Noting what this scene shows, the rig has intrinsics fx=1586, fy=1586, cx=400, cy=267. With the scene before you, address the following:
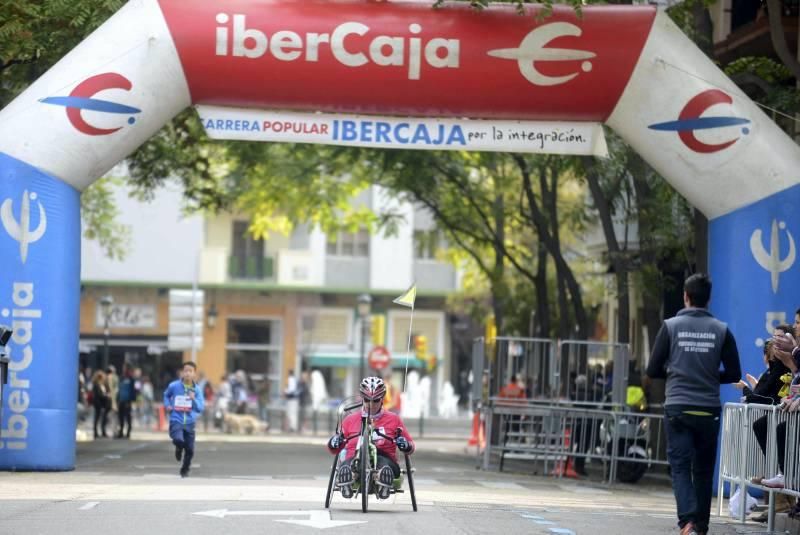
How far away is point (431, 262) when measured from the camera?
58.0 m

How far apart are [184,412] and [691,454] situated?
9.77 metres

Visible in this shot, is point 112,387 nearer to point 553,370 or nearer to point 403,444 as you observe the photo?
point 553,370

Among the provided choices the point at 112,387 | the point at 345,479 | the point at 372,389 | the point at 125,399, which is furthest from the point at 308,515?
the point at 112,387

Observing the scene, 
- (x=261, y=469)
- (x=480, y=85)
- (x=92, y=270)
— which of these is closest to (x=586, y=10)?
(x=480, y=85)

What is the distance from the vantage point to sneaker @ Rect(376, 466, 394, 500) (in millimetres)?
13953

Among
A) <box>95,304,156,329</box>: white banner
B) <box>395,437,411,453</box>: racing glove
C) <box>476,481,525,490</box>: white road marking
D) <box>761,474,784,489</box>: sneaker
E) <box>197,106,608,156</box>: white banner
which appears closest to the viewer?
<box>761,474,784,489</box>: sneaker

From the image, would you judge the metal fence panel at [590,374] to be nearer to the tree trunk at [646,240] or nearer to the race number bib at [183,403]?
the tree trunk at [646,240]

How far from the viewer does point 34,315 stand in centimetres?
1908

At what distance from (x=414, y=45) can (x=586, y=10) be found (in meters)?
2.14

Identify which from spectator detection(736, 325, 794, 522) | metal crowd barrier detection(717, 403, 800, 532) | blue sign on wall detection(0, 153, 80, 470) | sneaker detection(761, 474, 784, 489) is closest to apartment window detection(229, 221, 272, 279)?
blue sign on wall detection(0, 153, 80, 470)

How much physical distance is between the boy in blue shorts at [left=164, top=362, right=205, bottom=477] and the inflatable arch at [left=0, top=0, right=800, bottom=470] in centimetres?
148

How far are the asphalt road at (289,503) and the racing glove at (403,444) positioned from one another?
576 mm

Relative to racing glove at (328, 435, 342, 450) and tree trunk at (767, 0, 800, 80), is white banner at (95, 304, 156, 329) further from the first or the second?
racing glove at (328, 435, 342, 450)

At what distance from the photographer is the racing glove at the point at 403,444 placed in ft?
45.5
